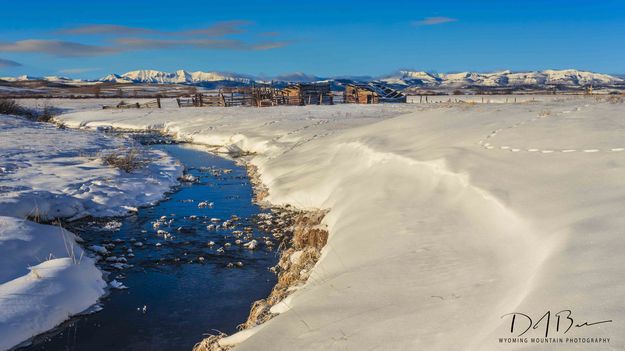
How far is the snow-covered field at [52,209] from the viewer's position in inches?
240

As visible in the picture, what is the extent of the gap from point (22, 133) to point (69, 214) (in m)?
15.4

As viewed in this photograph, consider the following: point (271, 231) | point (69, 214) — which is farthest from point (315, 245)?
point (69, 214)

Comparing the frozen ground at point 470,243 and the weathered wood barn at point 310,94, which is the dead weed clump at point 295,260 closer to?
the frozen ground at point 470,243

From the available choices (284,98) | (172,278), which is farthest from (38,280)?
(284,98)

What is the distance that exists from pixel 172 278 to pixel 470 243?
16.0 ft

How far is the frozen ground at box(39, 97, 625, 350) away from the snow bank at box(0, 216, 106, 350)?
295 centimetres

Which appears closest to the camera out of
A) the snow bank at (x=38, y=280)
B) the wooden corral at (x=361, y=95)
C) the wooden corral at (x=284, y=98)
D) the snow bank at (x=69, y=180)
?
the snow bank at (x=38, y=280)

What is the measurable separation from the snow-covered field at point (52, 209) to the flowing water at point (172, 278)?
13.2 inches

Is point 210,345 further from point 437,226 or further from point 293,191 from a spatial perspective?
point 293,191

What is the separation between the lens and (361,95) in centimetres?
5869

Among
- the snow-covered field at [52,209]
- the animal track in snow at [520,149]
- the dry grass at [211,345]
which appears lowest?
the dry grass at [211,345]

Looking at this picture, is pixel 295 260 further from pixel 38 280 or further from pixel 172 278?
pixel 38 280

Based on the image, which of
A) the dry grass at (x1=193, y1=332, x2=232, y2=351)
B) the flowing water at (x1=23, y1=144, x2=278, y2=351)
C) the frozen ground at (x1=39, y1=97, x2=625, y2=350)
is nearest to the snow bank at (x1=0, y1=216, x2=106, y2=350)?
the flowing water at (x1=23, y1=144, x2=278, y2=351)

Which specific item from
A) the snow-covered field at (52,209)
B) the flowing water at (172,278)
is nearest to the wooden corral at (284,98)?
the snow-covered field at (52,209)
